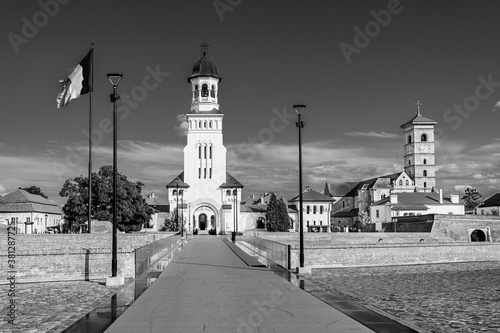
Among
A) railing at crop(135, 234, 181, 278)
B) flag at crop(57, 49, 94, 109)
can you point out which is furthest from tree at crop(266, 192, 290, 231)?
flag at crop(57, 49, 94, 109)

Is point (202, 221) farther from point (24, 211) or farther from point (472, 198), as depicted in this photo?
point (472, 198)

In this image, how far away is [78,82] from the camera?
31.4 m

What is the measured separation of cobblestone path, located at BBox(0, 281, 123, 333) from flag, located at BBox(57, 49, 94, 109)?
1467 centimetres

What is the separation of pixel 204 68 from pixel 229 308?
7579 cm

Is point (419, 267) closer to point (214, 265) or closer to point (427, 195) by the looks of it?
point (214, 265)

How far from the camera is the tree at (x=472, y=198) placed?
12969 cm

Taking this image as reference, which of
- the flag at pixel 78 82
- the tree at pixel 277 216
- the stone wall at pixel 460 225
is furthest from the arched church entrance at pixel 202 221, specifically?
the flag at pixel 78 82

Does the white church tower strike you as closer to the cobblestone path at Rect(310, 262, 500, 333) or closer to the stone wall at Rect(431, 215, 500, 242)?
the stone wall at Rect(431, 215, 500, 242)

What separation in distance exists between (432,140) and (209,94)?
228ft

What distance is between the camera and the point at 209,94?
284 feet

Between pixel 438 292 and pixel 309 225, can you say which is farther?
pixel 309 225

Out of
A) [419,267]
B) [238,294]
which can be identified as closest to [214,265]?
[238,294]

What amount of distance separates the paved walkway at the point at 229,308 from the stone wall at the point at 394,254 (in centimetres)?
830

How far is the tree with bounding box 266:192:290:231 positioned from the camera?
A: 83938mm
